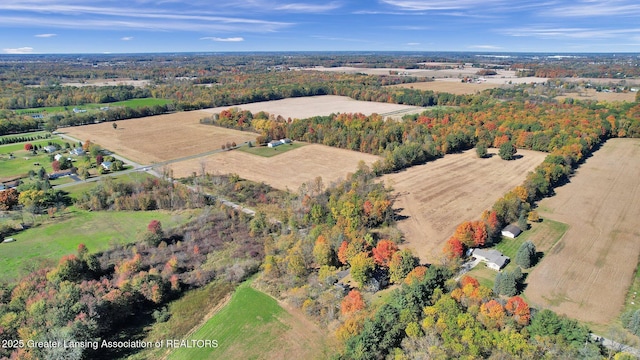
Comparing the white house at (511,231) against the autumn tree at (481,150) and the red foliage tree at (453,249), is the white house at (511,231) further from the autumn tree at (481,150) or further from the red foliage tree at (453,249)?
the autumn tree at (481,150)

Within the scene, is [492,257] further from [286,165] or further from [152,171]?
[152,171]

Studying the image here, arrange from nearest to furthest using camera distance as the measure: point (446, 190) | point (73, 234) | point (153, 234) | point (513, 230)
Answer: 1. point (153, 234)
2. point (513, 230)
3. point (73, 234)
4. point (446, 190)

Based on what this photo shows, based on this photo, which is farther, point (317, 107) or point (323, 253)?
point (317, 107)

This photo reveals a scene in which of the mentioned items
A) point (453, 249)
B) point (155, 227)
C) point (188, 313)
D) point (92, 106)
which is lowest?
point (188, 313)

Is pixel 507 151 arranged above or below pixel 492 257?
above

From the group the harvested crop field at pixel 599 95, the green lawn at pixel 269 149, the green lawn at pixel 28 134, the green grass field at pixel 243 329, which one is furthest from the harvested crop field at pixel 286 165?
the harvested crop field at pixel 599 95

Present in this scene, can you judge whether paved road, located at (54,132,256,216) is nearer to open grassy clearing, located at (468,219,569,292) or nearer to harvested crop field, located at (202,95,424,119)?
open grassy clearing, located at (468,219,569,292)

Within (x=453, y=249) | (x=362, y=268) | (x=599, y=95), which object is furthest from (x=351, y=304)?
(x=599, y=95)

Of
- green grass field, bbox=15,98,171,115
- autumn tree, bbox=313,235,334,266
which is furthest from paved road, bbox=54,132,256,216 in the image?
green grass field, bbox=15,98,171,115
